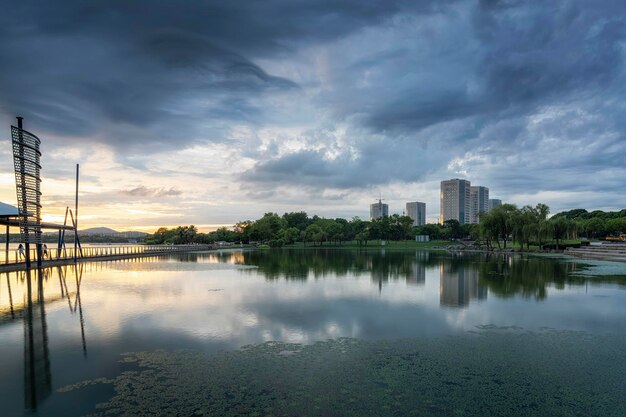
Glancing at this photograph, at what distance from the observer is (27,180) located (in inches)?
1161

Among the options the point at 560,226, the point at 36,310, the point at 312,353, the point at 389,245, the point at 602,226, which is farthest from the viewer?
the point at 389,245

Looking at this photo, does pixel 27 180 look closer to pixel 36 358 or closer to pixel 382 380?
pixel 36 358

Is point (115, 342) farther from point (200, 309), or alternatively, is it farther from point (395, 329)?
point (395, 329)

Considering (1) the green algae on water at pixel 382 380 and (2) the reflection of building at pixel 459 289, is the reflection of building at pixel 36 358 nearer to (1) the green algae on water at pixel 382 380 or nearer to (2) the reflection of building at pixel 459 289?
(1) the green algae on water at pixel 382 380

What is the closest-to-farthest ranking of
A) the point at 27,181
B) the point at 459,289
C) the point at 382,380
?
the point at 382,380
the point at 459,289
the point at 27,181

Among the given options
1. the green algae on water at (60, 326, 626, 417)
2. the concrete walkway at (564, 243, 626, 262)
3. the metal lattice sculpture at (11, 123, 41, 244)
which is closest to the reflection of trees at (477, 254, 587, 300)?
the green algae on water at (60, 326, 626, 417)

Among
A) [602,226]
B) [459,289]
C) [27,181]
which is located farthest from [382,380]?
[602,226]

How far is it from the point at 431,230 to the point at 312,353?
Result: 123883mm

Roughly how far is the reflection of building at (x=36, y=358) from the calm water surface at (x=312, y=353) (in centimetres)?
5

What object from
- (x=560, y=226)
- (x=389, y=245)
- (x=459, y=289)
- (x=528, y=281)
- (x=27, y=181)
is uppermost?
(x=27, y=181)

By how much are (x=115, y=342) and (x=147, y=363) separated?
260cm

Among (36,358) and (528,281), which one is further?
(528,281)

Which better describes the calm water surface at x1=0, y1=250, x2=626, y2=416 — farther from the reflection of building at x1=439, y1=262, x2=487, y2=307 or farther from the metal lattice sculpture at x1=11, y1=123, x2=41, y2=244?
the metal lattice sculpture at x1=11, y1=123, x2=41, y2=244

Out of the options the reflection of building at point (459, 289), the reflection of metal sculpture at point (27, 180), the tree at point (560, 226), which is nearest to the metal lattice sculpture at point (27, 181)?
the reflection of metal sculpture at point (27, 180)
